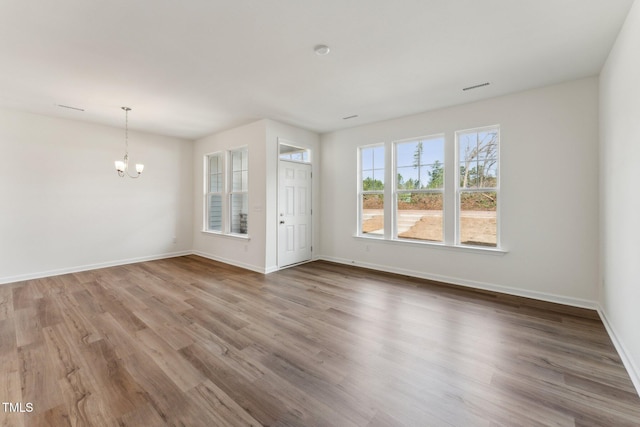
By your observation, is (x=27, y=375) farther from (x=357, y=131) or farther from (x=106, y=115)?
(x=357, y=131)

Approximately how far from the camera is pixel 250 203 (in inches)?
203

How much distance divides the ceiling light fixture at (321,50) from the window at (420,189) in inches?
101

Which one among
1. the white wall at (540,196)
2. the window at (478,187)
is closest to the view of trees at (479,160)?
the window at (478,187)

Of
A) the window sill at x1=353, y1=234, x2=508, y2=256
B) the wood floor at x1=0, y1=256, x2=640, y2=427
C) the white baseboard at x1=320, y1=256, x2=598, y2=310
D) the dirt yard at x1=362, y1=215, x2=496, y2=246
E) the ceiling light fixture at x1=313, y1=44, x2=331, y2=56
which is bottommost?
the wood floor at x1=0, y1=256, x2=640, y2=427

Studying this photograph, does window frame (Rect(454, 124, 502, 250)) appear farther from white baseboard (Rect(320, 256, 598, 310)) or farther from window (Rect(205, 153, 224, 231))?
window (Rect(205, 153, 224, 231))

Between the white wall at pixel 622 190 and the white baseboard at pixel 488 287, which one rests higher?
the white wall at pixel 622 190

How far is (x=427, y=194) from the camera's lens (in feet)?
15.0

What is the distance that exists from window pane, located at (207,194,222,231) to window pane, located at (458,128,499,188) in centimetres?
505

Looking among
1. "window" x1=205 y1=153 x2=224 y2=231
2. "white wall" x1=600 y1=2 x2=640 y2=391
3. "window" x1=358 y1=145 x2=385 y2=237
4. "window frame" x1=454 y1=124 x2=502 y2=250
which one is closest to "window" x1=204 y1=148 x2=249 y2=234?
"window" x1=205 y1=153 x2=224 y2=231

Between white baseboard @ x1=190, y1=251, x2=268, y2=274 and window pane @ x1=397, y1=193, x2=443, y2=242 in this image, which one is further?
white baseboard @ x1=190, y1=251, x2=268, y2=274

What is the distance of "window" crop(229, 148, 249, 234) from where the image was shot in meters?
5.74

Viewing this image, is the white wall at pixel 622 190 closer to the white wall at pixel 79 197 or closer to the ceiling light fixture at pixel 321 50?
the ceiling light fixture at pixel 321 50

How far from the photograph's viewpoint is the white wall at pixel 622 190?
200cm

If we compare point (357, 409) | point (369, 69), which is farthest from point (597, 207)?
point (357, 409)
